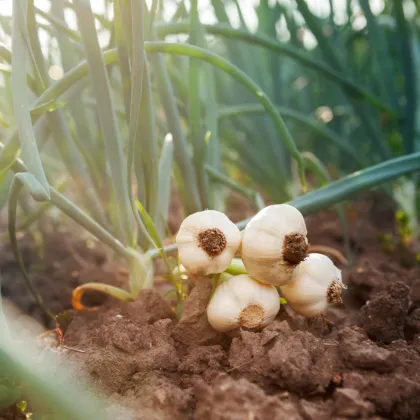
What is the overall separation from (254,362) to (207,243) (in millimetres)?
193

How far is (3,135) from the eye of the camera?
5.41ft

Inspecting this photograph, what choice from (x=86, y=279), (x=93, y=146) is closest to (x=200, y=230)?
(x=86, y=279)

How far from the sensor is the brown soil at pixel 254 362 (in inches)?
25.9

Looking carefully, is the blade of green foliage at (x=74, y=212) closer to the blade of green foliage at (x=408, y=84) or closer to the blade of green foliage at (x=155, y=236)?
the blade of green foliage at (x=155, y=236)

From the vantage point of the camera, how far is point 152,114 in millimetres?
984

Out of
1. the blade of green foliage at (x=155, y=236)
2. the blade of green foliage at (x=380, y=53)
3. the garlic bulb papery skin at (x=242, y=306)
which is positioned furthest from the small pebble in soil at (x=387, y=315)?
the blade of green foliage at (x=380, y=53)

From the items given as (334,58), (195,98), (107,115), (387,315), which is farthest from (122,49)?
(334,58)

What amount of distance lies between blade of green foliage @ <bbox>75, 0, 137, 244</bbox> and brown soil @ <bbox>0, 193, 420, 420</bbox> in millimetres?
162

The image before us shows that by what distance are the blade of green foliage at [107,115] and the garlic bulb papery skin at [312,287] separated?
33 centimetres

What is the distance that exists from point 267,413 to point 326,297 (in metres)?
0.32

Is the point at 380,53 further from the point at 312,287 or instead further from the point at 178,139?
the point at 312,287

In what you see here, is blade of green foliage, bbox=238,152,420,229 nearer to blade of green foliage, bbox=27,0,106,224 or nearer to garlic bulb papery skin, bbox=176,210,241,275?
garlic bulb papery skin, bbox=176,210,241,275

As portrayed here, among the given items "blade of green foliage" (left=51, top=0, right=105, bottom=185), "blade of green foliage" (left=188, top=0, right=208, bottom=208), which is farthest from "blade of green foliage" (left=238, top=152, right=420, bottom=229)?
"blade of green foliage" (left=51, top=0, right=105, bottom=185)

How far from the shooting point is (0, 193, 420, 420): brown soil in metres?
0.66
